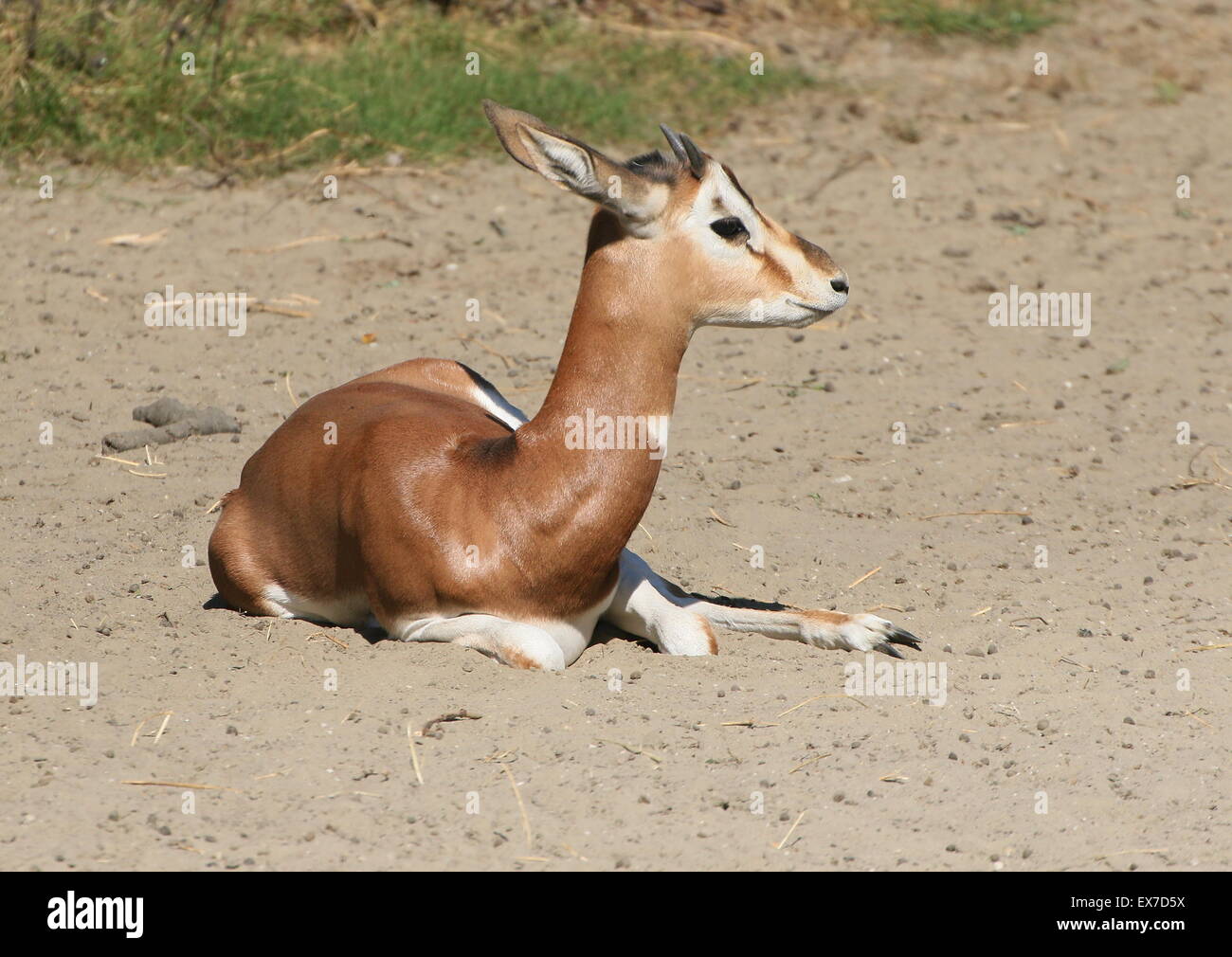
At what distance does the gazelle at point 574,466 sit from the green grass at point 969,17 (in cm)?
806

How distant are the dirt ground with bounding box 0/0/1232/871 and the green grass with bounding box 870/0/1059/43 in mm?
461

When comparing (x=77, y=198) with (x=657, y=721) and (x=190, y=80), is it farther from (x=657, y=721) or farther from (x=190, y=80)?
(x=657, y=721)

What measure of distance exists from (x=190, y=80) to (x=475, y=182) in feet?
5.73

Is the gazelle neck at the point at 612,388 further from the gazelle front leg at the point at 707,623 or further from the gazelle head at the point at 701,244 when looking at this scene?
the gazelle front leg at the point at 707,623

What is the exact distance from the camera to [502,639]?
4562mm

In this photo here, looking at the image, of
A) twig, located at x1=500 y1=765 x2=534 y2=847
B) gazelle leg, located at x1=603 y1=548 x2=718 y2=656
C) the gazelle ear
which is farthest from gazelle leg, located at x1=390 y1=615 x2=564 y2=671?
the gazelle ear

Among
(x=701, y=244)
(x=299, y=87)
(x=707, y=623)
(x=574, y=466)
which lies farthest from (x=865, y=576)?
(x=299, y=87)

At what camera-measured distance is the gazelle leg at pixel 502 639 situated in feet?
14.9

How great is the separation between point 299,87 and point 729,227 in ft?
19.5

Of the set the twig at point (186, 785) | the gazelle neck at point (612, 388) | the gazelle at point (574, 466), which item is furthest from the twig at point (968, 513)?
the twig at point (186, 785)

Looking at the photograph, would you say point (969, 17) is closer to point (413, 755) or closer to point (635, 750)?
point (635, 750)

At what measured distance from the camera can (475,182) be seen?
31.0 feet

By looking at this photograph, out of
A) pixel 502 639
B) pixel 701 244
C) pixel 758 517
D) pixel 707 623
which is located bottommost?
pixel 758 517

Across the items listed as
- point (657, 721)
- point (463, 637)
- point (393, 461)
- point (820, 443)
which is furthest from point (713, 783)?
point (820, 443)
